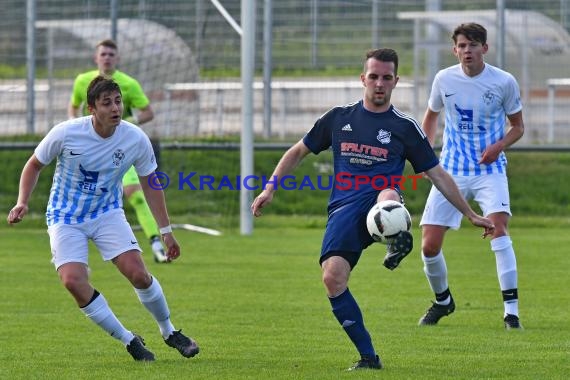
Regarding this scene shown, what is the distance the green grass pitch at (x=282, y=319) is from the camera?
25.6ft

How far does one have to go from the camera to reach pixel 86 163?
821 centimetres

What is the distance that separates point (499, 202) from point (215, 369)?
122 inches

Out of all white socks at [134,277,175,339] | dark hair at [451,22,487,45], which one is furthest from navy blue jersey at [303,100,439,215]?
A: dark hair at [451,22,487,45]

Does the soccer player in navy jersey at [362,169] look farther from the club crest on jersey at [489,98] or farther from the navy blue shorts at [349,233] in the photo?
the club crest on jersey at [489,98]

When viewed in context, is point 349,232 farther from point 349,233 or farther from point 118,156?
point 118,156

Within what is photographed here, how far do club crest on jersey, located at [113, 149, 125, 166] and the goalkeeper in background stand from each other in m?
5.47

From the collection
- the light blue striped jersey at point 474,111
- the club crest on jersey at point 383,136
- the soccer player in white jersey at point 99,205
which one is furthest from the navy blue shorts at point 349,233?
the light blue striped jersey at point 474,111

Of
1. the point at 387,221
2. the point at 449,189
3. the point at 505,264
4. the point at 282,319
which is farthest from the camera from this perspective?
the point at 282,319

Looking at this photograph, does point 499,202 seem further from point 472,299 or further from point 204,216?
point 204,216

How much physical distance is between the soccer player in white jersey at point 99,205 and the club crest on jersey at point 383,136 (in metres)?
1.47

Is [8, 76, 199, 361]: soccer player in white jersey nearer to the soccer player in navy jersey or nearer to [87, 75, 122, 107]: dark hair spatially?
[87, 75, 122, 107]: dark hair

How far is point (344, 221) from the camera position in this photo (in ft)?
25.5

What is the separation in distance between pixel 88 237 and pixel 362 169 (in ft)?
5.82

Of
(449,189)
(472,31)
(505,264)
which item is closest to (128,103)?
(472,31)
